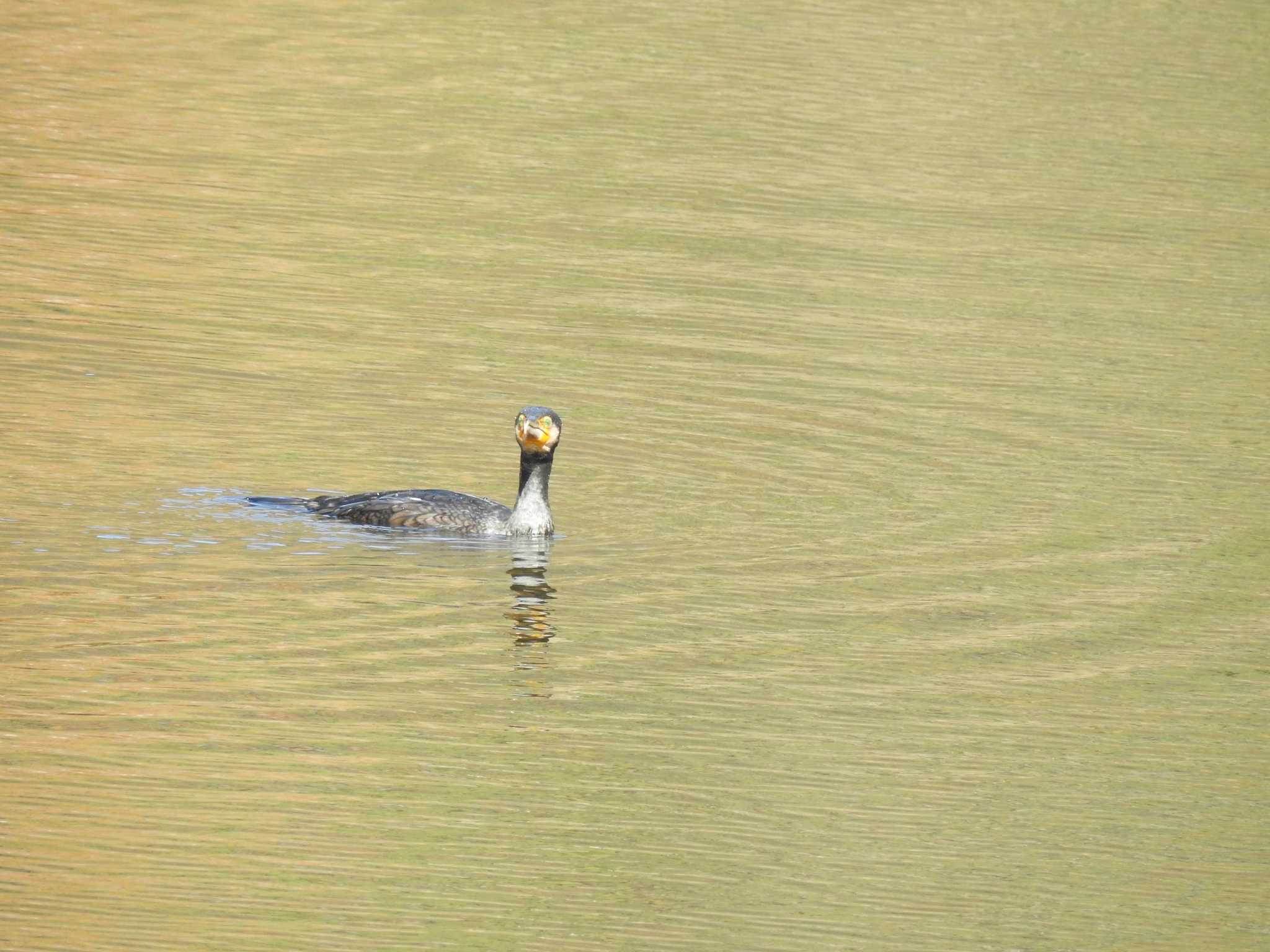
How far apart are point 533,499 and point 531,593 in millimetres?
1065

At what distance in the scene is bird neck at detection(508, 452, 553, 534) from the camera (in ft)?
46.9

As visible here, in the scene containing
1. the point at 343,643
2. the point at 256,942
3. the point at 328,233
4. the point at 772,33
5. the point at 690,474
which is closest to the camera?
the point at 256,942

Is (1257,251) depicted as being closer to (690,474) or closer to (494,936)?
(690,474)

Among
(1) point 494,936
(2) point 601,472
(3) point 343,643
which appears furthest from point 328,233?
(1) point 494,936

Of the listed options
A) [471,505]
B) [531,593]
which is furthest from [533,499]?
[531,593]

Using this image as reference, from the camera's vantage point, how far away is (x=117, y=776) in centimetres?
988

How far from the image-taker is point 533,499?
563 inches

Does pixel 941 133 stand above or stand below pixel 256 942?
above

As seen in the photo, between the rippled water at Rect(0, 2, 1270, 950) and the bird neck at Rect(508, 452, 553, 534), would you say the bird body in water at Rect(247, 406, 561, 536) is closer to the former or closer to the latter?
the bird neck at Rect(508, 452, 553, 534)

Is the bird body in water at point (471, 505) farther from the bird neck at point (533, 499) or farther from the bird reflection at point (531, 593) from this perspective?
the bird reflection at point (531, 593)

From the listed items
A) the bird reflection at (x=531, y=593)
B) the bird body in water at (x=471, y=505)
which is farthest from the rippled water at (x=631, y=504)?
the bird body in water at (x=471, y=505)

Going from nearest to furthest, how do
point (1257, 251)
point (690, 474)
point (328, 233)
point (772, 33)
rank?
point (690, 474) < point (328, 233) < point (1257, 251) < point (772, 33)

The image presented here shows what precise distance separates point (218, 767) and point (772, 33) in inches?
981

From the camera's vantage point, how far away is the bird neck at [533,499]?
14.3 m
